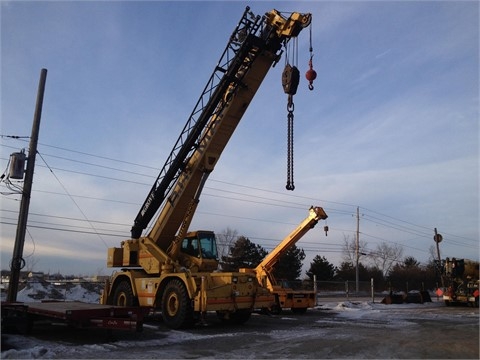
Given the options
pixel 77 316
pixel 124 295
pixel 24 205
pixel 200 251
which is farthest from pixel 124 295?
pixel 77 316

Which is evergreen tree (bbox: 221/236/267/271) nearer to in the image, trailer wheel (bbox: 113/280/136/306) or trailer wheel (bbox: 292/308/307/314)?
trailer wheel (bbox: 292/308/307/314)

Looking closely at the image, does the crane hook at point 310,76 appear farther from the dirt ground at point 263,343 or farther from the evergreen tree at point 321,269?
the evergreen tree at point 321,269

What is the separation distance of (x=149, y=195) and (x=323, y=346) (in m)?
9.17

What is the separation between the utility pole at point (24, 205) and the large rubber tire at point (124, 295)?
3.70 m

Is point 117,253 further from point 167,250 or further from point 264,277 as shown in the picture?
point 264,277

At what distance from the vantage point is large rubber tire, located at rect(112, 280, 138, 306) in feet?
53.8

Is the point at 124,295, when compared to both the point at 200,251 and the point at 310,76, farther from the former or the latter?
the point at 310,76

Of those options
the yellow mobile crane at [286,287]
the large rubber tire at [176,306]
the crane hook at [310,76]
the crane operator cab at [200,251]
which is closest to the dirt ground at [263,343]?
the large rubber tire at [176,306]

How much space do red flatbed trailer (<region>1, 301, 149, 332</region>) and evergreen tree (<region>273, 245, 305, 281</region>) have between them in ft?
153

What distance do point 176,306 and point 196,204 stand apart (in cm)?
361

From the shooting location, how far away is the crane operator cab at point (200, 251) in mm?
15727

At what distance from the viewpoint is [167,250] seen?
1644 centimetres

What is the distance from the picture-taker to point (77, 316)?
10.5m

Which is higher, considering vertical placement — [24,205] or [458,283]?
[24,205]
